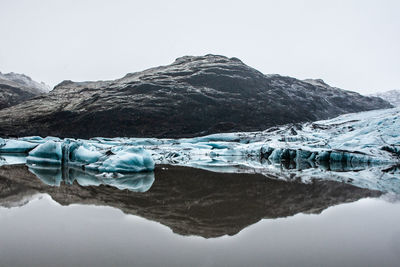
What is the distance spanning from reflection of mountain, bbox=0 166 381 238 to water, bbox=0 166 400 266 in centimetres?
3

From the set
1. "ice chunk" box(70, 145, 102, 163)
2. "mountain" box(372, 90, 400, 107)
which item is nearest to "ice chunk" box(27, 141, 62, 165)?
"ice chunk" box(70, 145, 102, 163)

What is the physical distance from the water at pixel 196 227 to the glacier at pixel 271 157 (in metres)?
3.67

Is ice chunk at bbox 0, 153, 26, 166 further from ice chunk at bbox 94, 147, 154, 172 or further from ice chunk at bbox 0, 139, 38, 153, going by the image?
ice chunk at bbox 94, 147, 154, 172

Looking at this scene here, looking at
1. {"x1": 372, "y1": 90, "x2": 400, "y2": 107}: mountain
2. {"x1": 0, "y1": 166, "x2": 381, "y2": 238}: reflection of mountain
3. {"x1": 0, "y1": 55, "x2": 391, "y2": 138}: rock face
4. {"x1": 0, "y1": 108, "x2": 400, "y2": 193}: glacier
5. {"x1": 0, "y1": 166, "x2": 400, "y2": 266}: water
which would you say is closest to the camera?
{"x1": 0, "y1": 166, "x2": 400, "y2": 266}: water

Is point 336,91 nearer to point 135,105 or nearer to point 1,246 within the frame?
point 135,105

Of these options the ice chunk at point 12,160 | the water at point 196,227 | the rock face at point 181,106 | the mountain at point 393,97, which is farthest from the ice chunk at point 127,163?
the mountain at point 393,97

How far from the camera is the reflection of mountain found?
6.19 meters

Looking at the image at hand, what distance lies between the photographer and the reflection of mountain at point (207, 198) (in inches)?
244

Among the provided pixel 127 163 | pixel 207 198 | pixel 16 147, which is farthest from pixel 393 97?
pixel 207 198

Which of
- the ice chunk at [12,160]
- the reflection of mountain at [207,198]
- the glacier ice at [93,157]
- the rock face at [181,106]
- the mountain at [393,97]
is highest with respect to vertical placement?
the mountain at [393,97]

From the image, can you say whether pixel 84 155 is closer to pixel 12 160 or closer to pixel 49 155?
pixel 49 155

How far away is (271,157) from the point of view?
23.9 metres

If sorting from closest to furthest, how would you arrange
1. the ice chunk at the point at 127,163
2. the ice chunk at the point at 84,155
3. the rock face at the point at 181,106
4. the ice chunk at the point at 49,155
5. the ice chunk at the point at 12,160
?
the ice chunk at the point at 127,163 < the ice chunk at the point at 84,155 < the ice chunk at the point at 49,155 < the ice chunk at the point at 12,160 < the rock face at the point at 181,106

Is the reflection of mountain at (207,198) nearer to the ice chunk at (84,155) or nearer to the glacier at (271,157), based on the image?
the glacier at (271,157)
